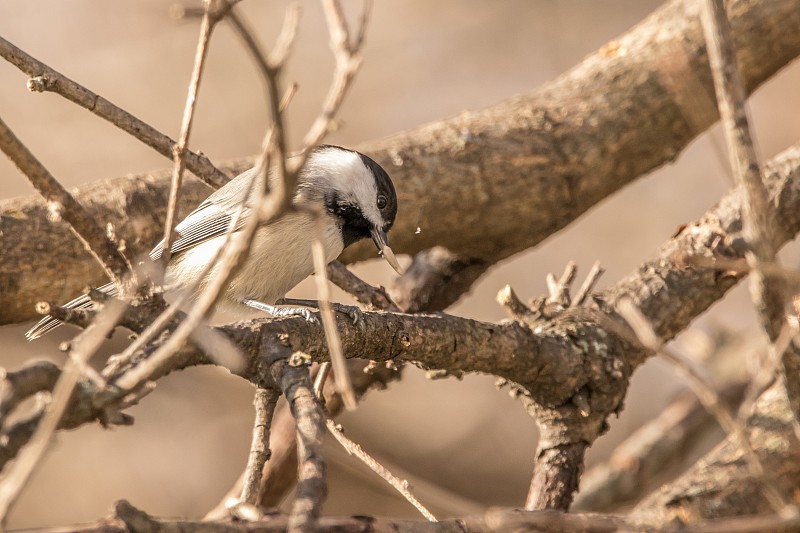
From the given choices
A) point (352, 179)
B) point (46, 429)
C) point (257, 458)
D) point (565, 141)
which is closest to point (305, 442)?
point (257, 458)

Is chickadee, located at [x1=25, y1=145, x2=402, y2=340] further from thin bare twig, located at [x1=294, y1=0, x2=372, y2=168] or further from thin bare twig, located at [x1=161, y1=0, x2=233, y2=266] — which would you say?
thin bare twig, located at [x1=294, y1=0, x2=372, y2=168]

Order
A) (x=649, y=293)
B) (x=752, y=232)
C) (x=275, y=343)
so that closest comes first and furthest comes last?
(x=752, y=232) → (x=275, y=343) → (x=649, y=293)

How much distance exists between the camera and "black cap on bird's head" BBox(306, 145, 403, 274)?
3873mm

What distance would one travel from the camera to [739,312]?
7.46m

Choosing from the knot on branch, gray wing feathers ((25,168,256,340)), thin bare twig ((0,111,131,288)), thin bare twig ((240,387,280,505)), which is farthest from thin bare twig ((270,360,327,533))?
gray wing feathers ((25,168,256,340))

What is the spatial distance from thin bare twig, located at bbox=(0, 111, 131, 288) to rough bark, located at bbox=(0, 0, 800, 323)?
1.62m

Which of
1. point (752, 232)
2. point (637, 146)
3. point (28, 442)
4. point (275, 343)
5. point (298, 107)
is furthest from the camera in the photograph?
point (298, 107)

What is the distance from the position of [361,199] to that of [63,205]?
1.77 metres

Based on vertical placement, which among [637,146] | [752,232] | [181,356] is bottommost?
[181,356]

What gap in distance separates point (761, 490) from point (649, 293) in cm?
96

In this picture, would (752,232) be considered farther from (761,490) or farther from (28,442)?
(28,442)

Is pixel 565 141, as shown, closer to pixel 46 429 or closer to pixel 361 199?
pixel 361 199

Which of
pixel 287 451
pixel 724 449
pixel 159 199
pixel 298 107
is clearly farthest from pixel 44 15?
pixel 724 449

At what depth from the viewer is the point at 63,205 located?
2311 millimetres
